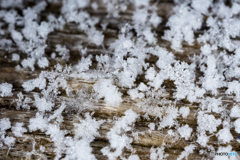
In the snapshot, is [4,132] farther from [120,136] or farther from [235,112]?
[235,112]

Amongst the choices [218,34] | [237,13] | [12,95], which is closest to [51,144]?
[12,95]

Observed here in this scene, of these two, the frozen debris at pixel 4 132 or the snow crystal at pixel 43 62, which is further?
the snow crystal at pixel 43 62

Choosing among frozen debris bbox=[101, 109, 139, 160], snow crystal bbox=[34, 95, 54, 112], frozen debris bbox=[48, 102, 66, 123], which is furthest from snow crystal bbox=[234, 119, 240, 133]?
snow crystal bbox=[34, 95, 54, 112]

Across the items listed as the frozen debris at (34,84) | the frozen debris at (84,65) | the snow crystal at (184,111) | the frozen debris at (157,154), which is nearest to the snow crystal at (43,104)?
the frozen debris at (34,84)

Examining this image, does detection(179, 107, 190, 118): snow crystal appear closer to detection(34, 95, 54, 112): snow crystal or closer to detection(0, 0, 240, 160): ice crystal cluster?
detection(0, 0, 240, 160): ice crystal cluster

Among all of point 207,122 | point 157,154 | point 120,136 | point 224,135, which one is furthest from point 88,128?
point 224,135

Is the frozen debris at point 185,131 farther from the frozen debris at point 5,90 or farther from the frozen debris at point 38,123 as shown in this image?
the frozen debris at point 5,90
